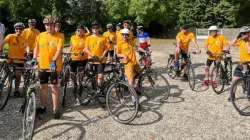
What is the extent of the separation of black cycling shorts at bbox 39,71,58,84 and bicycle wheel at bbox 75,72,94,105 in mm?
1072

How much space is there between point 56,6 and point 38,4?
527 cm

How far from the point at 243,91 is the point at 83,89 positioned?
3.52 metres

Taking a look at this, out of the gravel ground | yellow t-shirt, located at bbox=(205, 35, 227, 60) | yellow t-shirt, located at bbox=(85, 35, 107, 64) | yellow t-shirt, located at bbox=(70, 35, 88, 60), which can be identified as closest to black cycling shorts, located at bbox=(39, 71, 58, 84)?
the gravel ground

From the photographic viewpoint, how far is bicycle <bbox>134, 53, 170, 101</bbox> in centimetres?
673

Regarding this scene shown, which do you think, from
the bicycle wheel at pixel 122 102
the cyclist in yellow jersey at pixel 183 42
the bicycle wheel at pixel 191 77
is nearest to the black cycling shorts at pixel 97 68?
the bicycle wheel at pixel 122 102

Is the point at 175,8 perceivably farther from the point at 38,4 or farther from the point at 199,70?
the point at 199,70

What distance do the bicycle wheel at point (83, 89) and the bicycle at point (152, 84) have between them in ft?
3.81

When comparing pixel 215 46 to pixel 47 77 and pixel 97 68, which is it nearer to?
pixel 97 68

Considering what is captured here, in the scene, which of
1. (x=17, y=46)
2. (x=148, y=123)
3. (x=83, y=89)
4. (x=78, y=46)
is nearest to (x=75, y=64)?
(x=78, y=46)

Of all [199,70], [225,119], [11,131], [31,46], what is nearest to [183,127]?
[225,119]

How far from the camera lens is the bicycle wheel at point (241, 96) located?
6.03 m

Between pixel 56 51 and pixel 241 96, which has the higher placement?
pixel 56 51

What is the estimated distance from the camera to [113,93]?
567cm

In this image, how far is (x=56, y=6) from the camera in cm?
3816
